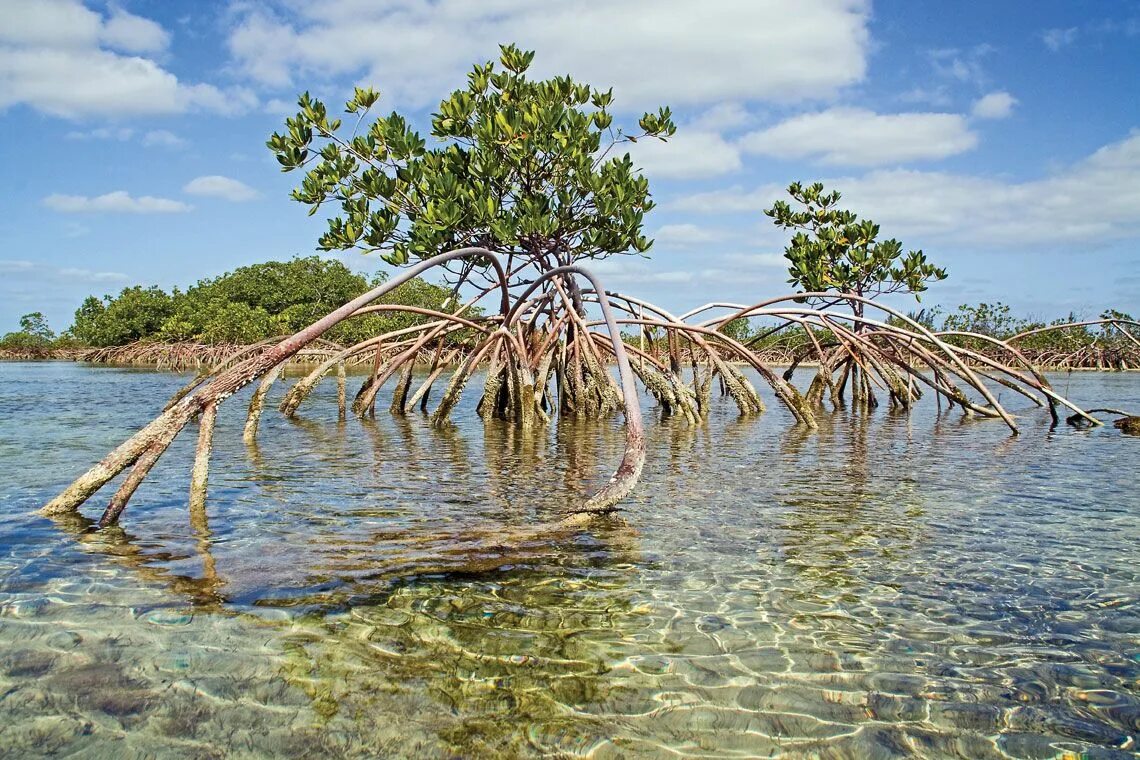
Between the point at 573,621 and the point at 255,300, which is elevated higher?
the point at 255,300

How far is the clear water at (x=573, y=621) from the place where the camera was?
2641mm

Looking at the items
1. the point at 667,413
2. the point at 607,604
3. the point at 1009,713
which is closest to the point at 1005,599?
the point at 1009,713

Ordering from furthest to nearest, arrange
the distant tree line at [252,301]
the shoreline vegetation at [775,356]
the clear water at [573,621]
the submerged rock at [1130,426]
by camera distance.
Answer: the distant tree line at [252,301] < the shoreline vegetation at [775,356] < the submerged rock at [1130,426] < the clear water at [573,621]

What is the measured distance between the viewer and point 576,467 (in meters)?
7.55

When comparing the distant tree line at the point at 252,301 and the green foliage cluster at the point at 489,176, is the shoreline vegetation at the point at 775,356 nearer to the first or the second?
the distant tree line at the point at 252,301

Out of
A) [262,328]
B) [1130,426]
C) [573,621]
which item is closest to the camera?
[573,621]

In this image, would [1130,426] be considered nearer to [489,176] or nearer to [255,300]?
[489,176]

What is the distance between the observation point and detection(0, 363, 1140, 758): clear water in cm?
264

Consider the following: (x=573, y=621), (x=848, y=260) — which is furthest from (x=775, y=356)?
(x=573, y=621)

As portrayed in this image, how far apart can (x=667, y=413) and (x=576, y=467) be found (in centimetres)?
545

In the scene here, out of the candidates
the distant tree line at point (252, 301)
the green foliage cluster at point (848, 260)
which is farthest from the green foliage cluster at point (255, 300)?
the green foliage cluster at point (848, 260)

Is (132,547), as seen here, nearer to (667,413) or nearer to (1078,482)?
(1078,482)

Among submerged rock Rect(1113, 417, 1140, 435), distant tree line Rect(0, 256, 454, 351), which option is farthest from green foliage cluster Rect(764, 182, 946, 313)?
distant tree line Rect(0, 256, 454, 351)

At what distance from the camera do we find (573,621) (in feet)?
11.5
